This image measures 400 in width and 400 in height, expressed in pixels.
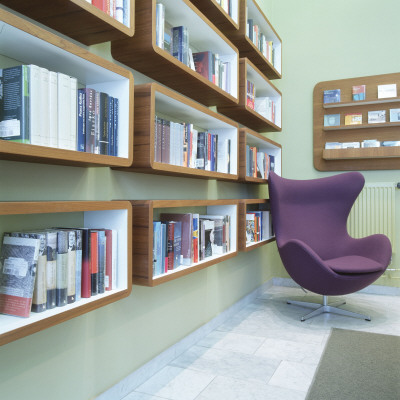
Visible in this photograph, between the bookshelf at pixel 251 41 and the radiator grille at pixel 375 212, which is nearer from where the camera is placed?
the bookshelf at pixel 251 41

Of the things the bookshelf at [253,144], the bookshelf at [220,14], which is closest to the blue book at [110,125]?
the bookshelf at [220,14]

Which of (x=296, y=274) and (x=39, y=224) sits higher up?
(x=39, y=224)

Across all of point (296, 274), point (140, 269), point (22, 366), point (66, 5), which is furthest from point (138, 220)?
point (296, 274)

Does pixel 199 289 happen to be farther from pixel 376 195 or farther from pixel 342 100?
pixel 342 100

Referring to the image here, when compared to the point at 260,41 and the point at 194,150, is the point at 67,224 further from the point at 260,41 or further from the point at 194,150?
the point at 260,41

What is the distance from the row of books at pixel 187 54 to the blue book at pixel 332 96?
178cm

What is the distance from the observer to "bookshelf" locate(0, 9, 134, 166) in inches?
43.7

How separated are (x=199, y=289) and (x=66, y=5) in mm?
1916

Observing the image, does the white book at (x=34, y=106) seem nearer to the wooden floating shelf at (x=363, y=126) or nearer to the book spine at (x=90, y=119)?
the book spine at (x=90, y=119)

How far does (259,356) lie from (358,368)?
54cm

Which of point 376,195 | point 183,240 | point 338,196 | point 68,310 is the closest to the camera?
point 68,310

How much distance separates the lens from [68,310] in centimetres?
128

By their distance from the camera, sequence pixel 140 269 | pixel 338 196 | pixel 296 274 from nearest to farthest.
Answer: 1. pixel 140 269
2. pixel 296 274
3. pixel 338 196

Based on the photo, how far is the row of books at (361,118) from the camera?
12.5 feet
